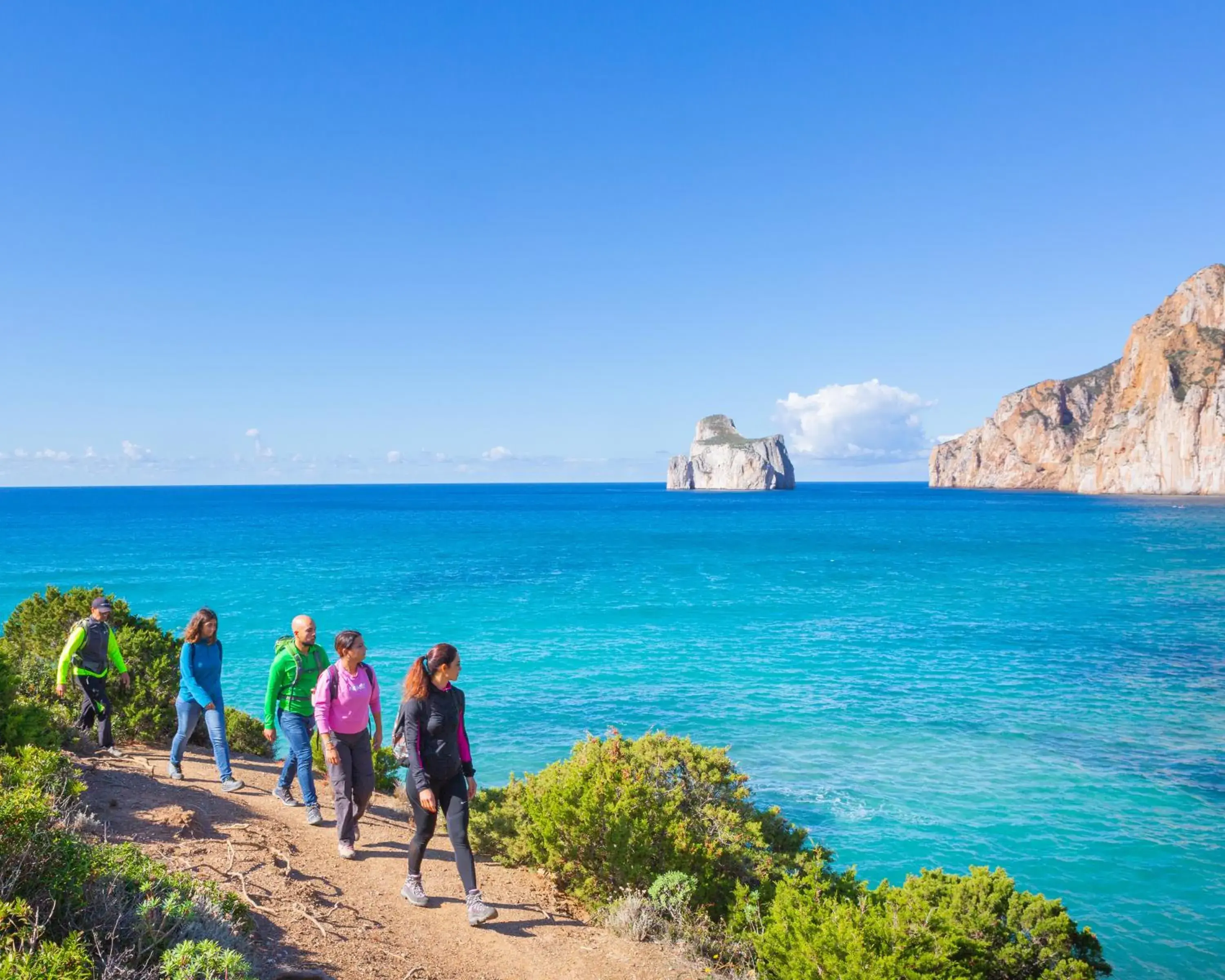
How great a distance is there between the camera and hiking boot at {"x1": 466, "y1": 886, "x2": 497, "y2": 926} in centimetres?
575

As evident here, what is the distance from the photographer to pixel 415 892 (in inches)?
235

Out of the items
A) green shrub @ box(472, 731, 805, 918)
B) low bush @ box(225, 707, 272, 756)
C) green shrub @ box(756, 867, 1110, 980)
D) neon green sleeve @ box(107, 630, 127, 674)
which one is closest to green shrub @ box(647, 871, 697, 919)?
green shrub @ box(472, 731, 805, 918)

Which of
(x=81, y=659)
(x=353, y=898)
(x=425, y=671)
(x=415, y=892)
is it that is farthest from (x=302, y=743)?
(x=81, y=659)

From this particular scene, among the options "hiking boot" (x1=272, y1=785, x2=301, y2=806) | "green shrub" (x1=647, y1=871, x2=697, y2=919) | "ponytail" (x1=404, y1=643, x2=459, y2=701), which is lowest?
"green shrub" (x1=647, y1=871, x2=697, y2=919)

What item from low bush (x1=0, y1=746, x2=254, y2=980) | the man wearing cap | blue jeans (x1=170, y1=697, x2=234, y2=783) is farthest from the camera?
the man wearing cap

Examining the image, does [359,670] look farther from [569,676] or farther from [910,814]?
[569,676]

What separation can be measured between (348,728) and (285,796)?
216 centimetres

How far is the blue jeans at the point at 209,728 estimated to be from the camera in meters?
7.88

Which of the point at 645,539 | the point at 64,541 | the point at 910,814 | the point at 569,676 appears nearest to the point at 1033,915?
the point at 910,814

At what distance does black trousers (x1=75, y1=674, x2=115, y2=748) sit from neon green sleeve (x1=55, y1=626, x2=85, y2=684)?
147 mm

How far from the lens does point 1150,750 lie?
14742mm

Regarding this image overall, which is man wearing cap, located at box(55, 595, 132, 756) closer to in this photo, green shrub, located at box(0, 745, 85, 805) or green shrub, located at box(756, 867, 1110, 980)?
green shrub, located at box(0, 745, 85, 805)

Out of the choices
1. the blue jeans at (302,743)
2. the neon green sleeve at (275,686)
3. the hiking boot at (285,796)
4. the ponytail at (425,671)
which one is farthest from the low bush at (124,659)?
the ponytail at (425,671)

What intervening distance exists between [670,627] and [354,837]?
847 inches
